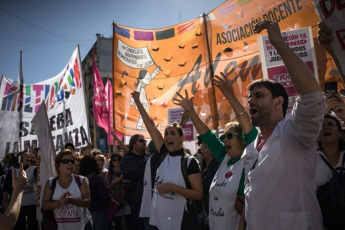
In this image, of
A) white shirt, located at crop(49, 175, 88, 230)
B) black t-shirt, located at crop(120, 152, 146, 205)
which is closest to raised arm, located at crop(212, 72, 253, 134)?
black t-shirt, located at crop(120, 152, 146, 205)

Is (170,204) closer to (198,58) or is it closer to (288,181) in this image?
(288,181)

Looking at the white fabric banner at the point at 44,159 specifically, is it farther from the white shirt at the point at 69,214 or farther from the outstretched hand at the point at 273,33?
the outstretched hand at the point at 273,33

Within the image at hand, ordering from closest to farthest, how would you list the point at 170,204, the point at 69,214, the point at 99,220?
the point at 170,204 → the point at 69,214 → the point at 99,220

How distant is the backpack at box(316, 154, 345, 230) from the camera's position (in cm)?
193

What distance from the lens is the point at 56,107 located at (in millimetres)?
8219

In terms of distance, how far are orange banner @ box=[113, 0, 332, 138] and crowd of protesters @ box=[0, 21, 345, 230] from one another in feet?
8.74

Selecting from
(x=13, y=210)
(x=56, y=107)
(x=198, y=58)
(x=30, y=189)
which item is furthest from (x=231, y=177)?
(x=56, y=107)

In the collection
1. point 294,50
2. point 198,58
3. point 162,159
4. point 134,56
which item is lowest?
point 162,159

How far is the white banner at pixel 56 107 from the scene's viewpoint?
301 inches

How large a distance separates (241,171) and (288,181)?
87 cm

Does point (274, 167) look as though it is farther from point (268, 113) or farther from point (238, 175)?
point (238, 175)

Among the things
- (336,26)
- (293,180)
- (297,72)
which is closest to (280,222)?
(293,180)

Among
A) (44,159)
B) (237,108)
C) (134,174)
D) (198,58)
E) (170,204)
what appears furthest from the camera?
(198,58)

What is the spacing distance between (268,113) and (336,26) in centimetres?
56
